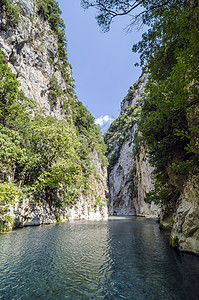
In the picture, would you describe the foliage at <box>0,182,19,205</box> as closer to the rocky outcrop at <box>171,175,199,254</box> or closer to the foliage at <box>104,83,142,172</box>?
the rocky outcrop at <box>171,175,199,254</box>

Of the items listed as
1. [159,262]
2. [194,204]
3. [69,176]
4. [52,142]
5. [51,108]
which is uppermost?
[51,108]

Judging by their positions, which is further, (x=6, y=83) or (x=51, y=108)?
(x=51, y=108)

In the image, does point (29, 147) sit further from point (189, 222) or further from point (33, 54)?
point (33, 54)

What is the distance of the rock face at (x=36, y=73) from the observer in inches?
736

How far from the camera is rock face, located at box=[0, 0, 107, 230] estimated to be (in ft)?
61.4

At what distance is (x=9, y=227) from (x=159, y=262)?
1280cm

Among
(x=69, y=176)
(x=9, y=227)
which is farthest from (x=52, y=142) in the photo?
(x=9, y=227)

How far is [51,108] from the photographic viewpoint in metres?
30.4

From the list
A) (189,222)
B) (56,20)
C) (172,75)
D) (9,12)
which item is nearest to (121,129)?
(56,20)

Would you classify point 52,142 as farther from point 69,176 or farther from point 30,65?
point 30,65

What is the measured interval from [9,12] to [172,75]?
27.0 metres

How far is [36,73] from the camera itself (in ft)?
93.1

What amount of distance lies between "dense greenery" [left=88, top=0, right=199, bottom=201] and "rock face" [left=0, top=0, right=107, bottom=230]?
13831 mm

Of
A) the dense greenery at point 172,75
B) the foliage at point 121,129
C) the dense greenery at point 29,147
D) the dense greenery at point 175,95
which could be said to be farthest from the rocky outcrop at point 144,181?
the dense greenery at point 172,75
